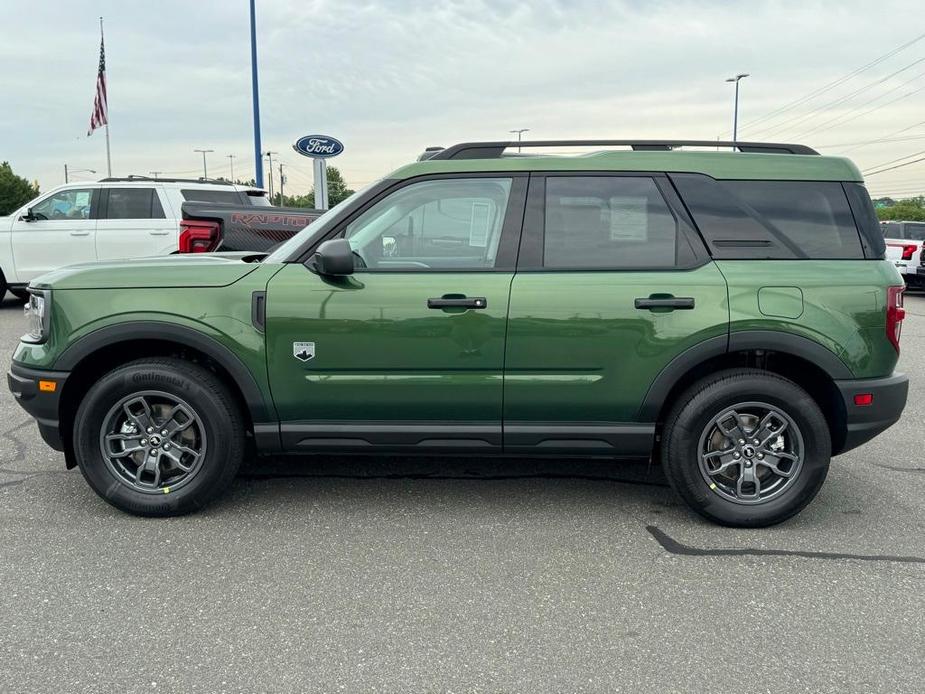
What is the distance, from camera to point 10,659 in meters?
2.67

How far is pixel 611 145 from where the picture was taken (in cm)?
406

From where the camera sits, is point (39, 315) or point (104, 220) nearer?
point (39, 315)

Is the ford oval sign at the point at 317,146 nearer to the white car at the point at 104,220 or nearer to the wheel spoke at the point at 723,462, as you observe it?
the white car at the point at 104,220

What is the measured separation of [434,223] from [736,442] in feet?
6.17

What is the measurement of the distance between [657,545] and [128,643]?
2319mm

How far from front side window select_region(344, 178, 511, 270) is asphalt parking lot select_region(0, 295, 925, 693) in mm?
1352

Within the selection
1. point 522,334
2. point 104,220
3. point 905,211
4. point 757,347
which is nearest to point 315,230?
point 522,334

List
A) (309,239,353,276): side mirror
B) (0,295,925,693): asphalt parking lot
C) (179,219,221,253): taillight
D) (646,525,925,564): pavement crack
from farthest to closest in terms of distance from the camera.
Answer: (179,219,221,253): taillight < (309,239,353,276): side mirror < (646,525,925,564): pavement crack < (0,295,925,693): asphalt parking lot

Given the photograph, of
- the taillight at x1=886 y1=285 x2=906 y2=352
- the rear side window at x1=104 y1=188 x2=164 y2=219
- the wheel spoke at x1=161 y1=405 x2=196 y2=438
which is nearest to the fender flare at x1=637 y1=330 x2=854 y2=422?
the taillight at x1=886 y1=285 x2=906 y2=352

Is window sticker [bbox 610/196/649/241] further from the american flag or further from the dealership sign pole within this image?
the american flag

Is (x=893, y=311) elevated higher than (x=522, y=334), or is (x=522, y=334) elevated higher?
(x=893, y=311)

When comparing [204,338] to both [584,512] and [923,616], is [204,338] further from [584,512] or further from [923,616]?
[923,616]

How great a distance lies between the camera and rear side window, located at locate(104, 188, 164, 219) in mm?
11984

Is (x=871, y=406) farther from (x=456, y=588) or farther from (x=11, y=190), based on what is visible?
(x=11, y=190)
